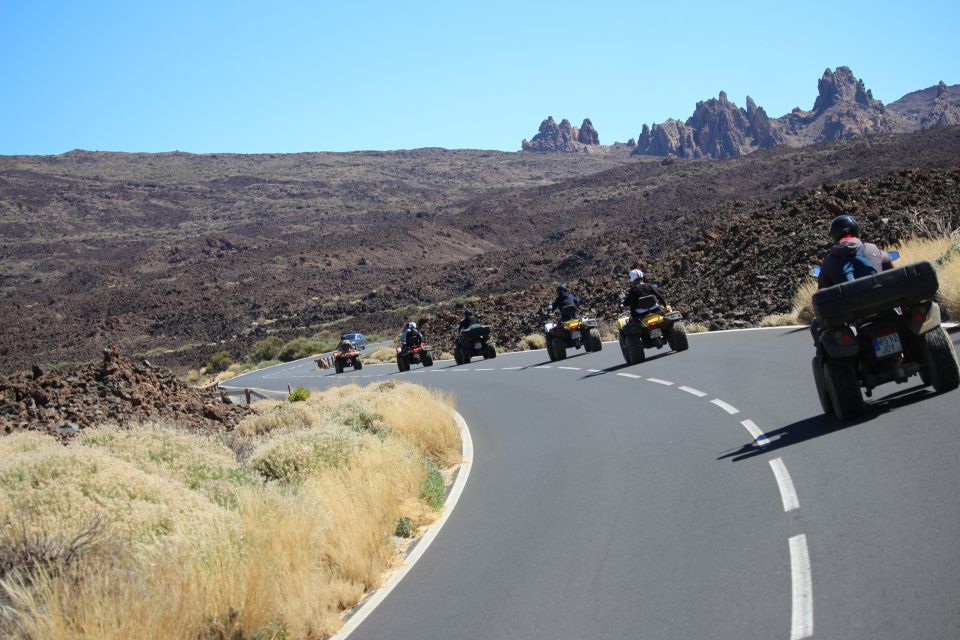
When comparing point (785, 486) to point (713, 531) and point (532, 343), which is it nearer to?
point (713, 531)

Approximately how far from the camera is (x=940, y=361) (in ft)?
32.5

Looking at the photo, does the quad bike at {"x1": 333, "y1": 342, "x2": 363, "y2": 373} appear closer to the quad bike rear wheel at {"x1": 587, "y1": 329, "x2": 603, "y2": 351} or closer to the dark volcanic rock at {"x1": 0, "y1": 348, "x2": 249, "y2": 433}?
the dark volcanic rock at {"x1": 0, "y1": 348, "x2": 249, "y2": 433}

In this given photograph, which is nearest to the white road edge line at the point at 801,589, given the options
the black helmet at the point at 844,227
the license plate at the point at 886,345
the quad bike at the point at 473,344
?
the license plate at the point at 886,345

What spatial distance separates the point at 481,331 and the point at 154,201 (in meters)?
134

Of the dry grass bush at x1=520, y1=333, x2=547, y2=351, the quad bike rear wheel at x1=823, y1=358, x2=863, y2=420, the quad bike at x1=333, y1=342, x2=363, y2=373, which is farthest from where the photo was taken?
the quad bike at x1=333, y1=342, x2=363, y2=373

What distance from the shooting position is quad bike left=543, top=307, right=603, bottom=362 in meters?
27.0

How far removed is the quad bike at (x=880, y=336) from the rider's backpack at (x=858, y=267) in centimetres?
43

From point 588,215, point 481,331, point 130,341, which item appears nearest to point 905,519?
point 481,331

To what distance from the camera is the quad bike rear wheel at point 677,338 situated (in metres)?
21.6

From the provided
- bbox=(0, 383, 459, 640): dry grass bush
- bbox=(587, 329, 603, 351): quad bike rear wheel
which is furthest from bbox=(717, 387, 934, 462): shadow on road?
bbox=(587, 329, 603, 351): quad bike rear wheel

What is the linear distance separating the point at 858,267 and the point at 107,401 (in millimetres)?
17841

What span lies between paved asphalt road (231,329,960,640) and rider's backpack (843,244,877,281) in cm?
148

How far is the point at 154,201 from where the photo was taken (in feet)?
511

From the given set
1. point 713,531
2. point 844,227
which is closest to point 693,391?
point 844,227
